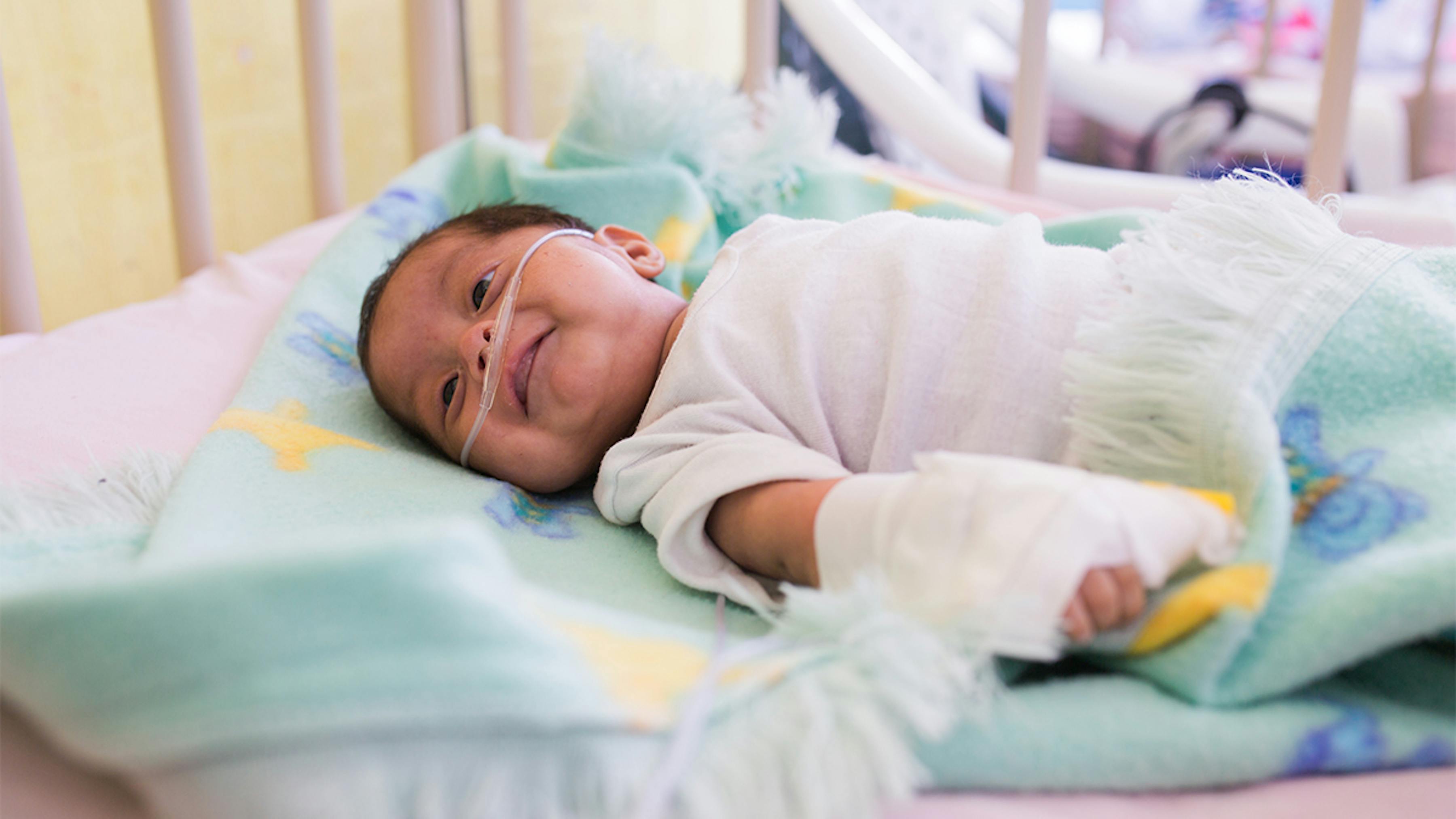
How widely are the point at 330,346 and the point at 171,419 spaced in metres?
0.15

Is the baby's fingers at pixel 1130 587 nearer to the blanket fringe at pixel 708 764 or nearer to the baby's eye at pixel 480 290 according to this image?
the blanket fringe at pixel 708 764

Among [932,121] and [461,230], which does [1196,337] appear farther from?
[932,121]

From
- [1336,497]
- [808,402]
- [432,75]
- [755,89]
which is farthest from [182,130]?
[1336,497]

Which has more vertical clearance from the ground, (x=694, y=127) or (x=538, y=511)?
(x=694, y=127)

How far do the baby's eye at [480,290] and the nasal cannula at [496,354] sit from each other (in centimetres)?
2

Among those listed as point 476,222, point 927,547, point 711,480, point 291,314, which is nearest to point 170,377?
point 291,314

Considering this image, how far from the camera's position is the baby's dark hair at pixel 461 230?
878 millimetres

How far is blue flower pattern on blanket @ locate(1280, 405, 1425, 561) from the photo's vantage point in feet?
1.75

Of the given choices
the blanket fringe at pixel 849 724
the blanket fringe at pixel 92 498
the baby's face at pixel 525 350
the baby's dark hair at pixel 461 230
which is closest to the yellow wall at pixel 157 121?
the baby's dark hair at pixel 461 230

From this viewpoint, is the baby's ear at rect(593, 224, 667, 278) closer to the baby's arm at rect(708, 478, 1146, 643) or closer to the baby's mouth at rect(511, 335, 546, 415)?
the baby's mouth at rect(511, 335, 546, 415)

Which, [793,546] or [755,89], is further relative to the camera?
[755,89]

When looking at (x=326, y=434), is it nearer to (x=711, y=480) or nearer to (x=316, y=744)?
(x=711, y=480)

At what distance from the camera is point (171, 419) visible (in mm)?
846

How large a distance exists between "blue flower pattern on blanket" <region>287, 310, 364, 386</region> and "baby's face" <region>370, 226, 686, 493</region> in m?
0.08
